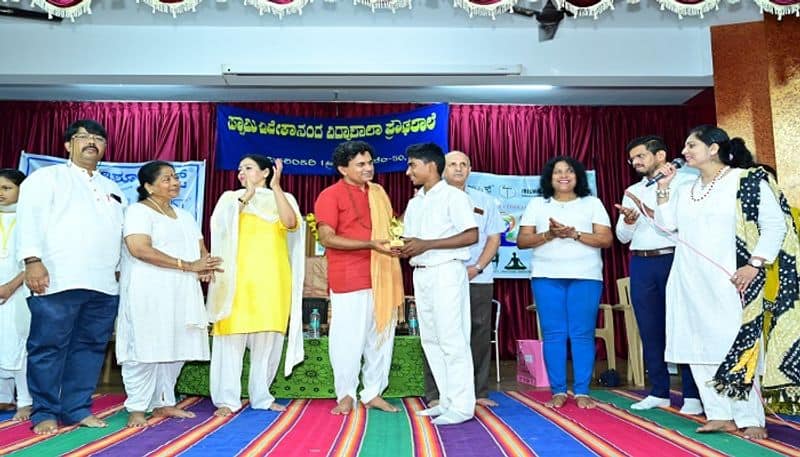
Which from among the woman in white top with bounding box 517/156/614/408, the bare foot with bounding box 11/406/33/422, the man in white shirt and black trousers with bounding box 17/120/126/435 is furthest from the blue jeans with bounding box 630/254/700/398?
the bare foot with bounding box 11/406/33/422

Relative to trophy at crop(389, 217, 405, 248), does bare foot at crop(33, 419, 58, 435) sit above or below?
below

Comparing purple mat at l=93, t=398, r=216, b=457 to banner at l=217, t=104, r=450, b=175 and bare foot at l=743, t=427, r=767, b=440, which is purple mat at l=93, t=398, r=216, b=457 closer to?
bare foot at l=743, t=427, r=767, b=440

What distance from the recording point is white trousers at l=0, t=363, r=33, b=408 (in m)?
3.99

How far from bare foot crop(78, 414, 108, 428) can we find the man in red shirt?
1166mm

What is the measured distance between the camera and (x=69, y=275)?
338 centimetres

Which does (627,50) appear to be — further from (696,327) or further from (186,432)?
(186,432)

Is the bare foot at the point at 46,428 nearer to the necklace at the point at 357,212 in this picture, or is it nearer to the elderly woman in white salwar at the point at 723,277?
the necklace at the point at 357,212

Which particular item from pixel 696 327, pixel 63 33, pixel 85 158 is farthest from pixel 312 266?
pixel 696 327

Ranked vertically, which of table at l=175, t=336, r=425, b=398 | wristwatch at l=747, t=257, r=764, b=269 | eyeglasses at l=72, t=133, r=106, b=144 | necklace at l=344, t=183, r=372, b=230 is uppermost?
eyeglasses at l=72, t=133, r=106, b=144

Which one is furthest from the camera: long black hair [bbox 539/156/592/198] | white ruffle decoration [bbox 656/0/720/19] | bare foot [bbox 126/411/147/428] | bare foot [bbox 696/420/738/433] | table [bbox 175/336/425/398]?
white ruffle decoration [bbox 656/0/720/19]

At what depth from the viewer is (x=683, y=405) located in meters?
3.92

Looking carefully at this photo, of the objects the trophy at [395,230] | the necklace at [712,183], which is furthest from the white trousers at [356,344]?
the necklace at [712,183]

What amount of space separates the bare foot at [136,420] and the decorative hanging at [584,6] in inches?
150

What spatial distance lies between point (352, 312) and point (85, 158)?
1.58 meters
